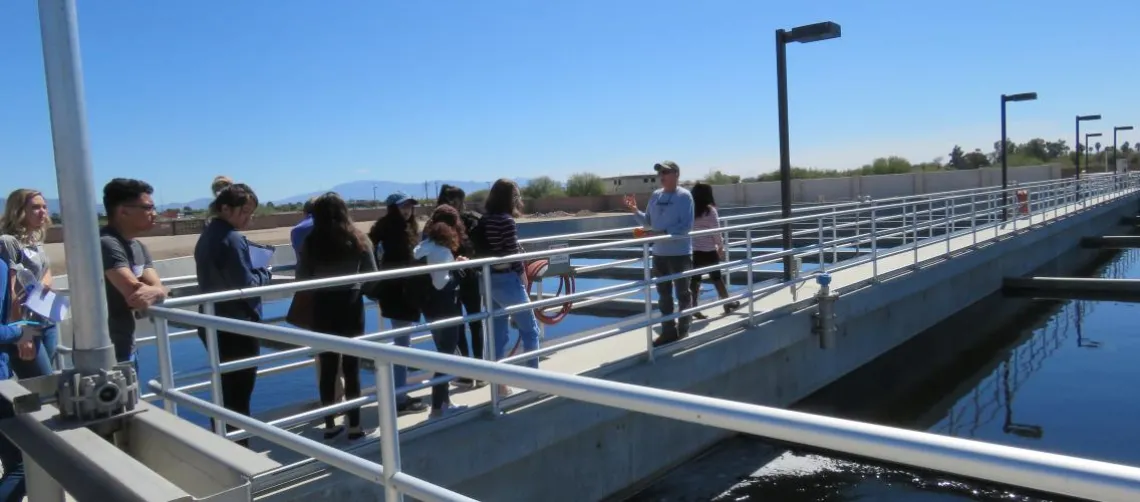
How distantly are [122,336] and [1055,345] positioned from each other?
11.0m

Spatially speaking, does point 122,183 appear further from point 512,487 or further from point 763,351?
point 763,351

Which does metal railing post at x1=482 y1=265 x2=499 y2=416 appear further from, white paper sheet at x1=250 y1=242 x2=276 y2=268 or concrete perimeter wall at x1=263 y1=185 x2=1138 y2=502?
white paper sheet at x1=250 y1=242 x2=276 y2=268

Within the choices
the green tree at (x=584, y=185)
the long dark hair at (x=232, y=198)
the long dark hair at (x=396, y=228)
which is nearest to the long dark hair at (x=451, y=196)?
the long dark hair at (x=396, y=228)

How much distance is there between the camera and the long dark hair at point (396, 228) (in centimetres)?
524

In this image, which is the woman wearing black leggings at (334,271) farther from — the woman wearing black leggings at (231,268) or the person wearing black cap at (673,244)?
the person wearing black cap at (673,244)

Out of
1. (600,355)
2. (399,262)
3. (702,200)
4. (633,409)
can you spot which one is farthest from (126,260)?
(702,200)

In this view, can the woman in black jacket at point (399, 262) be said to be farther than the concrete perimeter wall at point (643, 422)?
Yes

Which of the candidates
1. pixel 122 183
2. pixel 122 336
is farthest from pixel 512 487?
pixel 122 183

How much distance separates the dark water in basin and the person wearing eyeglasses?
369 centimetres

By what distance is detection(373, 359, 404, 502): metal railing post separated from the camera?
7.25 feet

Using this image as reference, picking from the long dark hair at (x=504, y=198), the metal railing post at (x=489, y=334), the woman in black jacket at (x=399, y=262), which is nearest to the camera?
the metal railing post at (x=489, y=334)

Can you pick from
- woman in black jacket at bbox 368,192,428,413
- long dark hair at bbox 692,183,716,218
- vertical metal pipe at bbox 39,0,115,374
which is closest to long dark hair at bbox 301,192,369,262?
woman in black jacket at bbox 368,192,428,413

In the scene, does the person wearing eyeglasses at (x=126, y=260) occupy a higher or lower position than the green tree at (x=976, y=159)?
lower

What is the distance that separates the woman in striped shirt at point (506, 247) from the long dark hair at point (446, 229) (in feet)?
0.74
